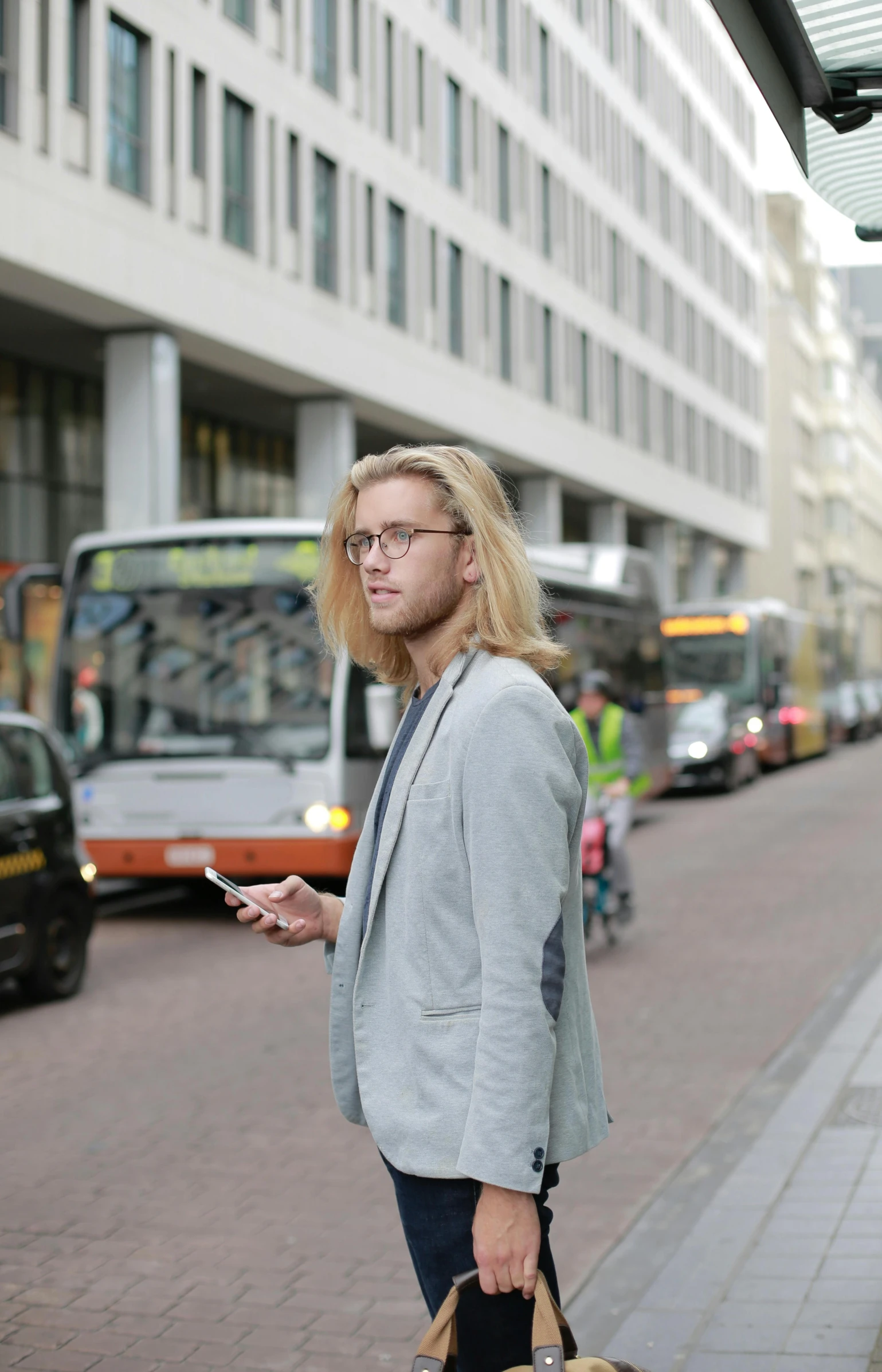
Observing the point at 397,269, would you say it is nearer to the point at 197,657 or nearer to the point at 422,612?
the point at 197,657

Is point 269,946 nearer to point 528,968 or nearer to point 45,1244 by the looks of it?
point 45,1244

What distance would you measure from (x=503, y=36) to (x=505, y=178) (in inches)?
116

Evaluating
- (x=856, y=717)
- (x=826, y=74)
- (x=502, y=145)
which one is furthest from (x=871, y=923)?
(x=856, y=717)

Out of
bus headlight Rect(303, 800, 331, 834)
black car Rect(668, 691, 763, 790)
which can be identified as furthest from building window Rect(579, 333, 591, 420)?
bus headlight Rect(303, 800, 331, 834)

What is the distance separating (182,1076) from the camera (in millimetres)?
7535

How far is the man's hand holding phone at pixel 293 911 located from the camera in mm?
2652

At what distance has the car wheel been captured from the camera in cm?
930

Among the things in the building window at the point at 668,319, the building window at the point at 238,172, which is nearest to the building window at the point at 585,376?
the building window at the point at 668,319

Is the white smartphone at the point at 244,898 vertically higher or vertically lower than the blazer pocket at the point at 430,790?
lower

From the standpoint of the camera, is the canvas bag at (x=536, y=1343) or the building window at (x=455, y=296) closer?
the canvas bag at (x=536, y=1343)

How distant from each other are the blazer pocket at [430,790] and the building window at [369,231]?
28435mm

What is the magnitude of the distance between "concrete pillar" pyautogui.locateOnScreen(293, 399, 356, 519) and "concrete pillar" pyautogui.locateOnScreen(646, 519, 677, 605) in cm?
2257

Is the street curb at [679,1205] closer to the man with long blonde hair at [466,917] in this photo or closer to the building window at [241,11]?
the man with long blonde hair at [466,917]

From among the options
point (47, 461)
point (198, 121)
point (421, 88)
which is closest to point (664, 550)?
point (421, 88)
